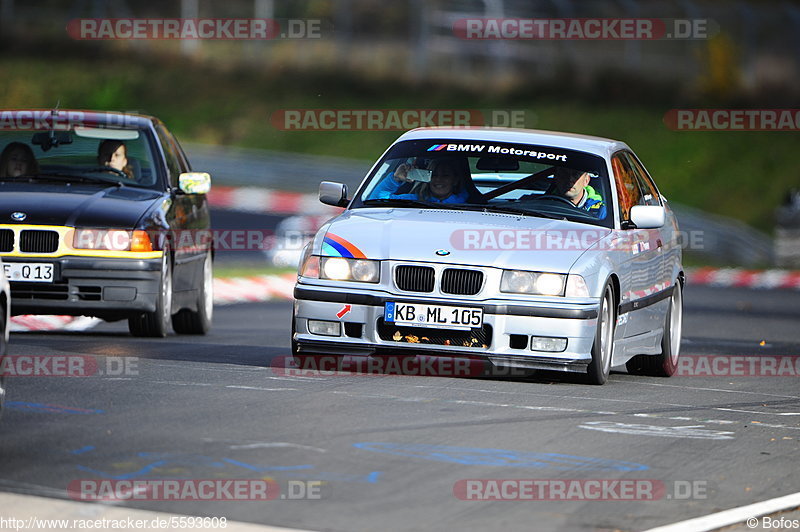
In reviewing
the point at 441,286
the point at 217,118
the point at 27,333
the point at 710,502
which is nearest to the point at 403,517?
the point at 710,502

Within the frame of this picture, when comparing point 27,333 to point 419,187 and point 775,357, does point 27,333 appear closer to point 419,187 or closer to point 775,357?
point 419,187

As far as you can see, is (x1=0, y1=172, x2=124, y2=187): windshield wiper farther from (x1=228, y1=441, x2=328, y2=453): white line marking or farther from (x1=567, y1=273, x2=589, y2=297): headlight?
(x1=228, y1=441, x2=328, y2=453): white line marking

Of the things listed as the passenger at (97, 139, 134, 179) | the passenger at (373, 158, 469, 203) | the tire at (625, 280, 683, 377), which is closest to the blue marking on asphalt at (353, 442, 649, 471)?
the passenger at (373, 158, 469, 203)

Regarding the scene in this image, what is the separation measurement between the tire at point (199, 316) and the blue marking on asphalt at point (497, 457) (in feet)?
21.1

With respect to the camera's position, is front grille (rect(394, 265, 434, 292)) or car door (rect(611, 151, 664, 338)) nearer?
front grille (rect(394, 265, 434, 292))

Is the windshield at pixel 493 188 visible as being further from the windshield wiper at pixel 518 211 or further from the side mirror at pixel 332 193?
the side mirror at pixel 332 193

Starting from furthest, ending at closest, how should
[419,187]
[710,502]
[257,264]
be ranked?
[257,264]
[419,187]
[710,502]

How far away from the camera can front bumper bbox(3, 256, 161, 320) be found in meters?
12.4

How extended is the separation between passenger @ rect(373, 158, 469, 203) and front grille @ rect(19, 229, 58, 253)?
8.65 feet

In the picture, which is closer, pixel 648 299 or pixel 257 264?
pixel 648 299

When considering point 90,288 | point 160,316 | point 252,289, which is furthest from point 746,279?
point 90,288

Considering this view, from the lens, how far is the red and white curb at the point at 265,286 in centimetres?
1619

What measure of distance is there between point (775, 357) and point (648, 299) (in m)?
3.37

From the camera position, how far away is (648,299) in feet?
38.6
